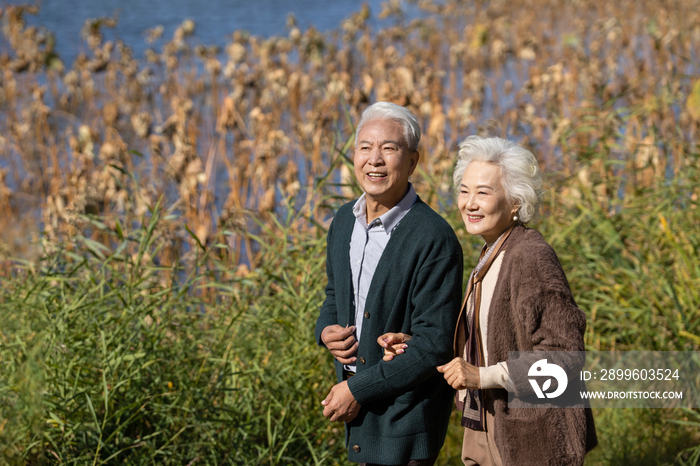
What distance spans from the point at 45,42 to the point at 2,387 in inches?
227

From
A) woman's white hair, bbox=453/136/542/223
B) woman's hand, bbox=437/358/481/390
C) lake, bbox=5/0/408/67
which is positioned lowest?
woman's hand, bbox=437/358/481/390

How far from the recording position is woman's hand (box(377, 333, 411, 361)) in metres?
1.53

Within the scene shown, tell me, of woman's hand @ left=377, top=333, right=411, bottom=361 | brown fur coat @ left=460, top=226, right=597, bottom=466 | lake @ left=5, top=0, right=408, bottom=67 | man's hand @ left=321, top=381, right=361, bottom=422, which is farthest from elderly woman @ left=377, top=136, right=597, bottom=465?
lake @ left=5, top=0, right=408, bottom=67

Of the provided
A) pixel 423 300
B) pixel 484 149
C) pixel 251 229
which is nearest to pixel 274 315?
pixel 423 300

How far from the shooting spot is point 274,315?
2.72 metres

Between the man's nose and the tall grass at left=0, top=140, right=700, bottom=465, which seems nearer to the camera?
the man's nose

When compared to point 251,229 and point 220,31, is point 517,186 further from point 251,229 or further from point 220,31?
point 220,31

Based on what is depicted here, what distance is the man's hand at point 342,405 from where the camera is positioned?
62.6 inches

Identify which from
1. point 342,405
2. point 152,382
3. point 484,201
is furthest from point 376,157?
point 152,382

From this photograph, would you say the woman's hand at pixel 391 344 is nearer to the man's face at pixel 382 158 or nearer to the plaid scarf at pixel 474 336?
the plaid scarf at pixel 474 336

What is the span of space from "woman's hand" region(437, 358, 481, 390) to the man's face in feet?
1.42

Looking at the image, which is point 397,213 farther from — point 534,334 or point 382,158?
point 534,334

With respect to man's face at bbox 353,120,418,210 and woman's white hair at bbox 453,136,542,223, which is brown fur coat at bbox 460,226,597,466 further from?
man's face at bbox 353,120,418,210

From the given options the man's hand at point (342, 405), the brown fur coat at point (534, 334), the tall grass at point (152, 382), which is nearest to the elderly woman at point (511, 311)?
the brown fur coat at point (534, 334)
